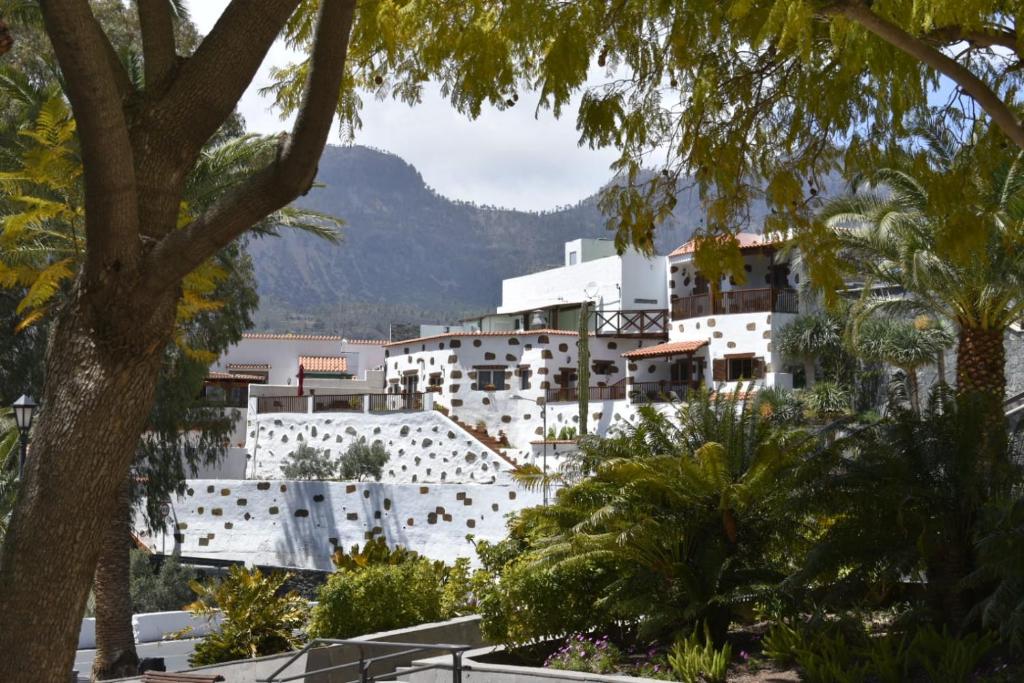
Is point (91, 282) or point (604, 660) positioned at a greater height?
point (91, 282)

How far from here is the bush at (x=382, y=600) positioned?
14211mm

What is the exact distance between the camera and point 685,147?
10.4 m

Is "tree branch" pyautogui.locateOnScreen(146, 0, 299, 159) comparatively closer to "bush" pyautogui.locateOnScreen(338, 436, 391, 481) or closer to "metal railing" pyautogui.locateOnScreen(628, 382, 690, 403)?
"metal railing" pyautogui.locateOnScreen(628, 382, 690, 403)

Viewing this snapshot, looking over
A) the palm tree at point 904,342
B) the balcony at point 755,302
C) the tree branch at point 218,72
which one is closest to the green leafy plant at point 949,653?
the tree branch at point 218,72

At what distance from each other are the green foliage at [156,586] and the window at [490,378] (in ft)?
43.3

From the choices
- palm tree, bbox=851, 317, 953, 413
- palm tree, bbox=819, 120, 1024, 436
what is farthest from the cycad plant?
palm tree, bbox=851, 317, 953, 413

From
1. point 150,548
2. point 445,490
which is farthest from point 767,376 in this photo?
point 150,548

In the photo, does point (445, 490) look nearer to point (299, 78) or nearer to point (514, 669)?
point (514, 669)

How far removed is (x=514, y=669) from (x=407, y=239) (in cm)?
16244

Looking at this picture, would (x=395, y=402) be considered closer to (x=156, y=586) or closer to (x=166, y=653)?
(x=156, y=586)

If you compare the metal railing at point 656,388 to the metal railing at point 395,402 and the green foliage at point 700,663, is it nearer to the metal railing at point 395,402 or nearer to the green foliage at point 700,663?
the metal railing at point 395,402

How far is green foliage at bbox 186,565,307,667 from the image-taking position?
46.6 ft

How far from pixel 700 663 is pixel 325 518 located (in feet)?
78.3

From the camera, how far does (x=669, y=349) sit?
36.6 m
